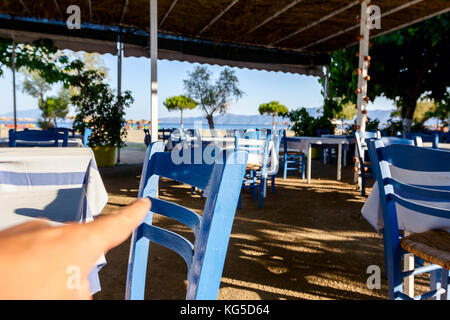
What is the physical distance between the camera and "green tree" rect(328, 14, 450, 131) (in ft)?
29.2

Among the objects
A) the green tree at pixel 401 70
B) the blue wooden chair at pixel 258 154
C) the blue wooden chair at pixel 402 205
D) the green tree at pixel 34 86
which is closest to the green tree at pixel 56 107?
the green tree at pixel 34 86

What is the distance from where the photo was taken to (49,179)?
181cm

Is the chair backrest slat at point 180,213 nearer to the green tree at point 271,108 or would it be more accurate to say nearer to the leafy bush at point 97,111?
the leafy bush at point 97,111

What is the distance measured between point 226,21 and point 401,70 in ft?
20.2

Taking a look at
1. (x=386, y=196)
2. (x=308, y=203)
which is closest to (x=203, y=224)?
(x=386, y=196)

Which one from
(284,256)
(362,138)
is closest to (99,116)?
(362,138)

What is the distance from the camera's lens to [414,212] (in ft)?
4.83

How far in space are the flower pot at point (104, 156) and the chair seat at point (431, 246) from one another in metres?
6.41

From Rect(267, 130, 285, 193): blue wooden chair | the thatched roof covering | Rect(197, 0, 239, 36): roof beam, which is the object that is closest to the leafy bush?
the thatched roof covering

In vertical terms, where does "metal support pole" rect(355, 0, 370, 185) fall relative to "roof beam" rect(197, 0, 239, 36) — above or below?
below

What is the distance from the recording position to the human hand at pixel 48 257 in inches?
7.3

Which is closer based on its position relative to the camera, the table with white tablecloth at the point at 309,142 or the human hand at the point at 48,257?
the human hand at the point at 48,257

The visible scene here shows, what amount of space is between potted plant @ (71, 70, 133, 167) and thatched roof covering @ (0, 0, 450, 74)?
1000mm

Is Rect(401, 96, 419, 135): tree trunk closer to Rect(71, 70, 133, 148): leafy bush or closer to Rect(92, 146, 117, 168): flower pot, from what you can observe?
Rect(71, 70, 133, 148): leafy bush
